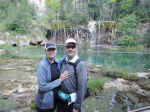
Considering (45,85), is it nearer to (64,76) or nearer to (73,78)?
(64,76)

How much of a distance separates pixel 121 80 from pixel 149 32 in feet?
78.1

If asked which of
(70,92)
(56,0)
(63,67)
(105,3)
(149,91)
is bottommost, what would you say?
(149,91)

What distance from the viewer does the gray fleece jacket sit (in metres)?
1.99

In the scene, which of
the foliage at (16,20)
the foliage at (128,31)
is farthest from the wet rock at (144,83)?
the foliage at (16,20)

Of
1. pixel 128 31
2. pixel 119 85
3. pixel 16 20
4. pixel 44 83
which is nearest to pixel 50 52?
pixel 44 83

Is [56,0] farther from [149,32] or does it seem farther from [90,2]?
[149,32]

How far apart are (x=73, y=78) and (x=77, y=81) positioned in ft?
0.23

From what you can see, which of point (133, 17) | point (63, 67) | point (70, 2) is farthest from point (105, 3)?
point (63, 67)

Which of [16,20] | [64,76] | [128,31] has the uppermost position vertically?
[16,20]

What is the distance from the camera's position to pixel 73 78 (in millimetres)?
2051

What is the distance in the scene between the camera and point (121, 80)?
22.1ft

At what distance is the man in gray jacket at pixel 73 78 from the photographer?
1999 mm

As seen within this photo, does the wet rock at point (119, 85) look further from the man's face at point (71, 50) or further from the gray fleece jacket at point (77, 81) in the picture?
the man's face at point (71, 50)

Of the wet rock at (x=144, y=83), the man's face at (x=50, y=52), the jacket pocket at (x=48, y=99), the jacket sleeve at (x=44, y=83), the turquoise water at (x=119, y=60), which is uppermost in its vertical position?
the man's face at (x=50, y=52)
